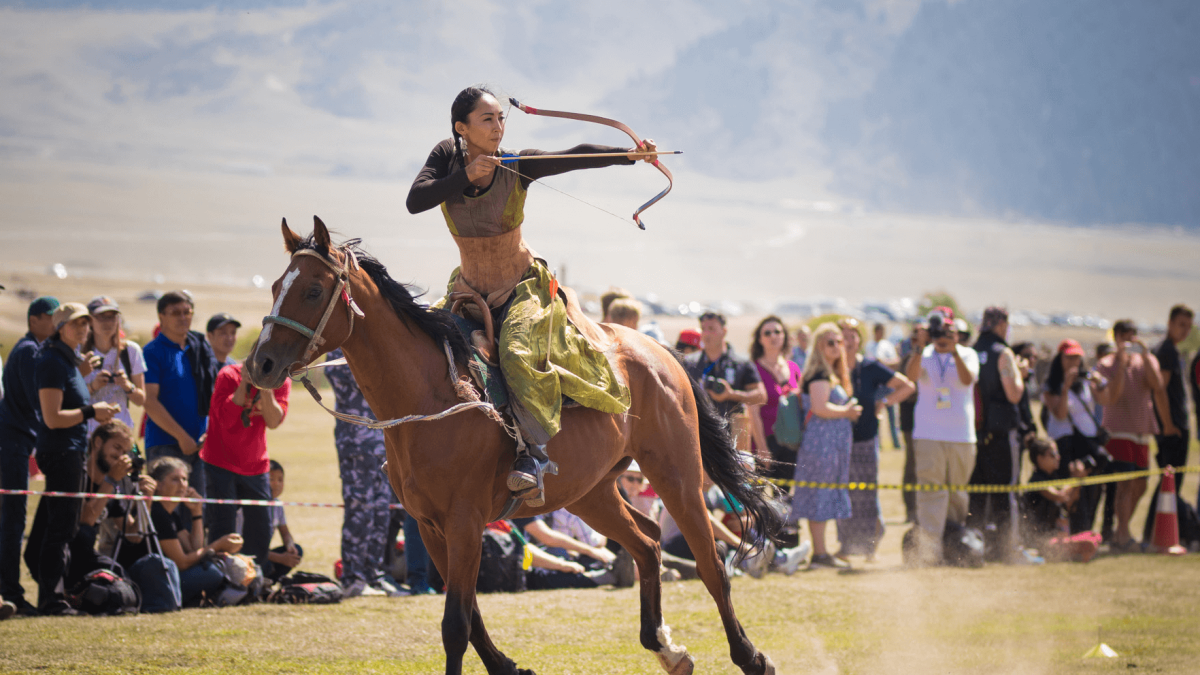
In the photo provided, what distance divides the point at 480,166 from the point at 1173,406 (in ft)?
34.4

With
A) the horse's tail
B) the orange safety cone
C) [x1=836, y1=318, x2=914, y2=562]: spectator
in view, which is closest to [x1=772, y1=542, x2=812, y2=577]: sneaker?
[x1=836, y1=318, x2=914, y2=562]: spectator

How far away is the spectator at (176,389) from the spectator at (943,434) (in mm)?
6999

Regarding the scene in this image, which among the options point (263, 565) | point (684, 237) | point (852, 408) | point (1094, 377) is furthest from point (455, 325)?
point (684, 237)

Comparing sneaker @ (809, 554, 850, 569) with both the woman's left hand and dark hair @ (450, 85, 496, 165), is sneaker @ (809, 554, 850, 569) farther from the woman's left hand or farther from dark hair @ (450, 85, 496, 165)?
dark hair @ (450, 85, 496, 165)

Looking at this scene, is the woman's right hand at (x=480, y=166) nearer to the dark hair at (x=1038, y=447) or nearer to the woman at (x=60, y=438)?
the woman at (x=60, y=438)

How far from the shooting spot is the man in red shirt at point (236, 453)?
26.7 feet

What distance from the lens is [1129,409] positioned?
1206 cm

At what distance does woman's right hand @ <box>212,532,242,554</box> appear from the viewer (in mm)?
7852

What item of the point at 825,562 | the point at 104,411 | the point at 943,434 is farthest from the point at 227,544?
the point at 943,434

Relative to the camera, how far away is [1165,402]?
39.4ft

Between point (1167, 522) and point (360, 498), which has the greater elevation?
point (360, 498)

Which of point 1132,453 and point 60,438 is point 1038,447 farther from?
point 60,438

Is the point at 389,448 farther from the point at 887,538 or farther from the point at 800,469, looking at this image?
the point at 887,538

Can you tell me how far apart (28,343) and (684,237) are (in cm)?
17732
